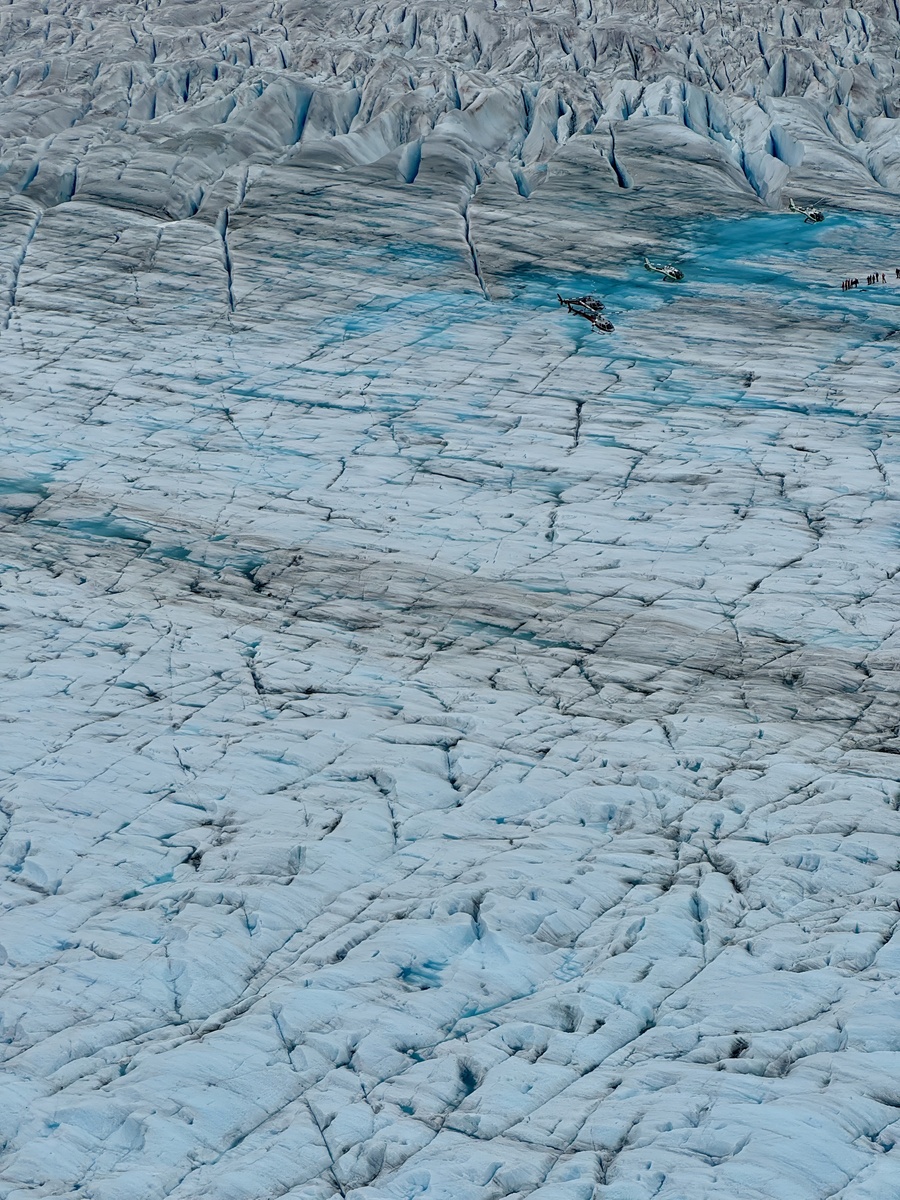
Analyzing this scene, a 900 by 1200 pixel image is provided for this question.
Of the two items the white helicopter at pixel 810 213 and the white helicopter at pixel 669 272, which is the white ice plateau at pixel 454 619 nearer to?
the white helicopter at pixel 669 272

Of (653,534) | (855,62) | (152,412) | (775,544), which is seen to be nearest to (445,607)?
(653,534)

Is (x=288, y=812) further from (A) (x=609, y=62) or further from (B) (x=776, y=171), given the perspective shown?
(A) (x=609, y=62)

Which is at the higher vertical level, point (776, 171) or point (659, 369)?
point (776, 171)

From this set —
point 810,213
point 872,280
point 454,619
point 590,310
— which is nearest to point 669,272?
point 590,310

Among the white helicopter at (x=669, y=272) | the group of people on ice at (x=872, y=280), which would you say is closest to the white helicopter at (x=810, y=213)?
the group of people on ice at (x=872, y=280)

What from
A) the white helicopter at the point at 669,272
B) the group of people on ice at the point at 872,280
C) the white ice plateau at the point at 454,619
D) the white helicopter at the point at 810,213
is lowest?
the white ice plateau at the point at 454,619

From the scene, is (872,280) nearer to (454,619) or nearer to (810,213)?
(810,213)

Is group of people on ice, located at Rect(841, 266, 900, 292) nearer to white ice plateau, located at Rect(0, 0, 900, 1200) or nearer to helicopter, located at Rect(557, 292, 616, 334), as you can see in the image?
white ice plateau, located at Rect(0, 0, 900, 1200)
